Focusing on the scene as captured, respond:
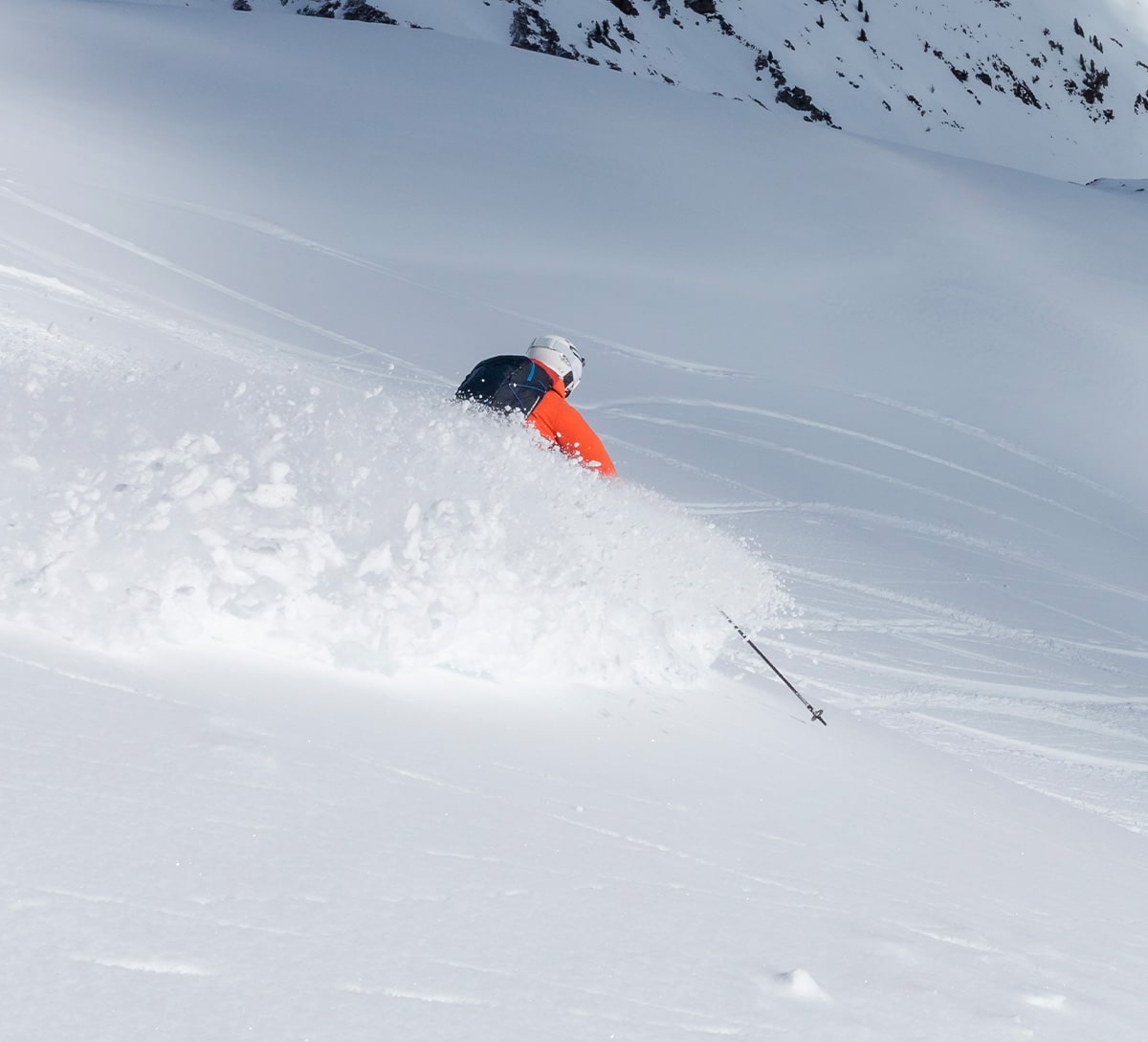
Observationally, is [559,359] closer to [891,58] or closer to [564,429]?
[564,429]

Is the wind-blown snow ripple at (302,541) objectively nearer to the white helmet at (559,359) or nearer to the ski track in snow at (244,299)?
the white helmet at (559,359)

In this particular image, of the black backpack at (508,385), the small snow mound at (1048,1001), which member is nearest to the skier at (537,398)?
the black backpack at (508,385)

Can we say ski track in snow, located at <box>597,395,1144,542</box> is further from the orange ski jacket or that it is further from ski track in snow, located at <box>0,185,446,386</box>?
the orange ski jacket

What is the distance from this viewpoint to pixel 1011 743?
5.87m

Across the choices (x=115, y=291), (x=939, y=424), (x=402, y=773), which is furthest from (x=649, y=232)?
(x=402, y=773)

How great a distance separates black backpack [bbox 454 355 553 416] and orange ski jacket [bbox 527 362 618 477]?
0.05m

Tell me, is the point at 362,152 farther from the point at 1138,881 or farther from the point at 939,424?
the point at 1138,881

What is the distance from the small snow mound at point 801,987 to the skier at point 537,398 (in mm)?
4465

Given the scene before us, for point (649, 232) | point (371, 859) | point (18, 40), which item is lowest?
point (18, 40)

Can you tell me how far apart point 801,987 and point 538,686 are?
2.00m

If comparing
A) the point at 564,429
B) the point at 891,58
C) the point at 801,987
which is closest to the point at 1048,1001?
→ the point at 801,987

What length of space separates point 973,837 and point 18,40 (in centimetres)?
2332

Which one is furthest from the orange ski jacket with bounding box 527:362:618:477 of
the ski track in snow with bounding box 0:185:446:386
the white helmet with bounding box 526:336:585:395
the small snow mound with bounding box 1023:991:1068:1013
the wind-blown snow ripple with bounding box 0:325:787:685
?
the ski track in snow with bounding box 0:185:446:386

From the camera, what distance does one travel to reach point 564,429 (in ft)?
21.7
